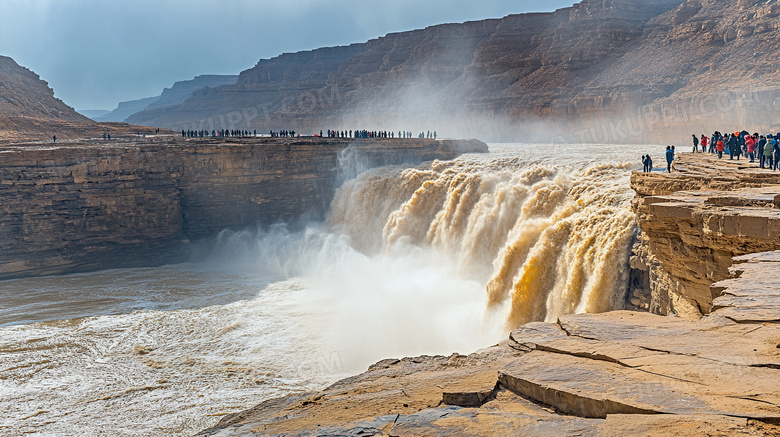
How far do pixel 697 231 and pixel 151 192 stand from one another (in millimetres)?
24571

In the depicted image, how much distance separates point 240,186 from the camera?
93.3ft

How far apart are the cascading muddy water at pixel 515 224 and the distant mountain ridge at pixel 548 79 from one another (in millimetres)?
24203

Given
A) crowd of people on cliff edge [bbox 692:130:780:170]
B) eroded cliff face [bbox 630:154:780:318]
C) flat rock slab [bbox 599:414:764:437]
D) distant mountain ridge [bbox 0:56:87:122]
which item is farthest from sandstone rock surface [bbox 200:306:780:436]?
distant mountain ridge [bbox 0:56:87:122]

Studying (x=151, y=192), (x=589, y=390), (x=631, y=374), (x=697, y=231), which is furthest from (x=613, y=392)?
(x=151, y=192)

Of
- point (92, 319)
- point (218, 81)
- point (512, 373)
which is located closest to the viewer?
point (512, 373)

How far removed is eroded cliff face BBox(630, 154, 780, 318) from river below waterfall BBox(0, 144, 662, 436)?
1.40m

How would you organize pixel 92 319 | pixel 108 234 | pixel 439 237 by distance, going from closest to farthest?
pixel 92 319 < pixel 439 237 < pixel 108 234

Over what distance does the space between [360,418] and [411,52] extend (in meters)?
91.0

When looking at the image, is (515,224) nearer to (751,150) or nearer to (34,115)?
(751,150)

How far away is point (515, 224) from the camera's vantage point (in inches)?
674

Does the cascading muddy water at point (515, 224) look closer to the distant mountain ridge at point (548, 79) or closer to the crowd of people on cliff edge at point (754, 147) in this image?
the crowd of people on cliff edge at point (754, 147)

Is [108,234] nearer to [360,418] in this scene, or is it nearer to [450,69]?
[360,418]

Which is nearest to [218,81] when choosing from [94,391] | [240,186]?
[240,186]

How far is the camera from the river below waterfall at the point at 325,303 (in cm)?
1190
